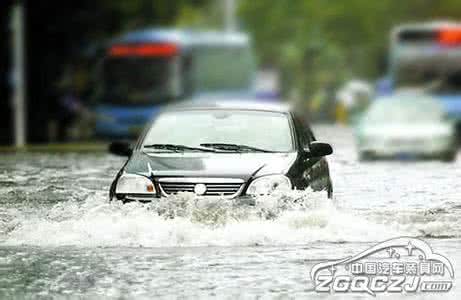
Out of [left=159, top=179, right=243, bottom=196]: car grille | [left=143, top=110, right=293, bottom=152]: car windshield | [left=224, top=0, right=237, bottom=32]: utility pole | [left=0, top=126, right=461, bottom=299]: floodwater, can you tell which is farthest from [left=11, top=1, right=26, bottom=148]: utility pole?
[left=224, top=0, right=237, bottom=32]: utility pole

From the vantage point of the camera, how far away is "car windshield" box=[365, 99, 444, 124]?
30.4 m

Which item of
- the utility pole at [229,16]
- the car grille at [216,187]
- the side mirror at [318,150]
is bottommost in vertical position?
the car grille at [216,187]

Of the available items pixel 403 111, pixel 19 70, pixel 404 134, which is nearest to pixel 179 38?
pixel 19 70

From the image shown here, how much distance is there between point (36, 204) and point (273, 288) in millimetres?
7607

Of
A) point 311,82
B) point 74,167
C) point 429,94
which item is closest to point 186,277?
point 74,167

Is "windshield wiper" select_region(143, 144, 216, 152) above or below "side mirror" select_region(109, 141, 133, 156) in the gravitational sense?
above

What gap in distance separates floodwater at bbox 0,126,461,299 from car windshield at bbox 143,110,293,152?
955mm

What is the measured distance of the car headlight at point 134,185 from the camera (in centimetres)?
1348

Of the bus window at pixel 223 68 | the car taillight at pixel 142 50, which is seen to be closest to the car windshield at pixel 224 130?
the car taillight at pixel 142 50

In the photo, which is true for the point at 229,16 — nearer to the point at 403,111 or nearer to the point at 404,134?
the point at 403,111

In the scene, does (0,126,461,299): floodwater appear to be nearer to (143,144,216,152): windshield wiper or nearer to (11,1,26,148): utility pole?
(143,144,216,152): windshield wiper

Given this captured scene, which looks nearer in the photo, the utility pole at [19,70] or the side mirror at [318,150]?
the side mirror at [318,150]

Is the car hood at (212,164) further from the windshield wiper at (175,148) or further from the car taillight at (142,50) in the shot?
the car taillight at (142,50)

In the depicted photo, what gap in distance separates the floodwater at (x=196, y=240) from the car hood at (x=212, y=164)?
28cm
